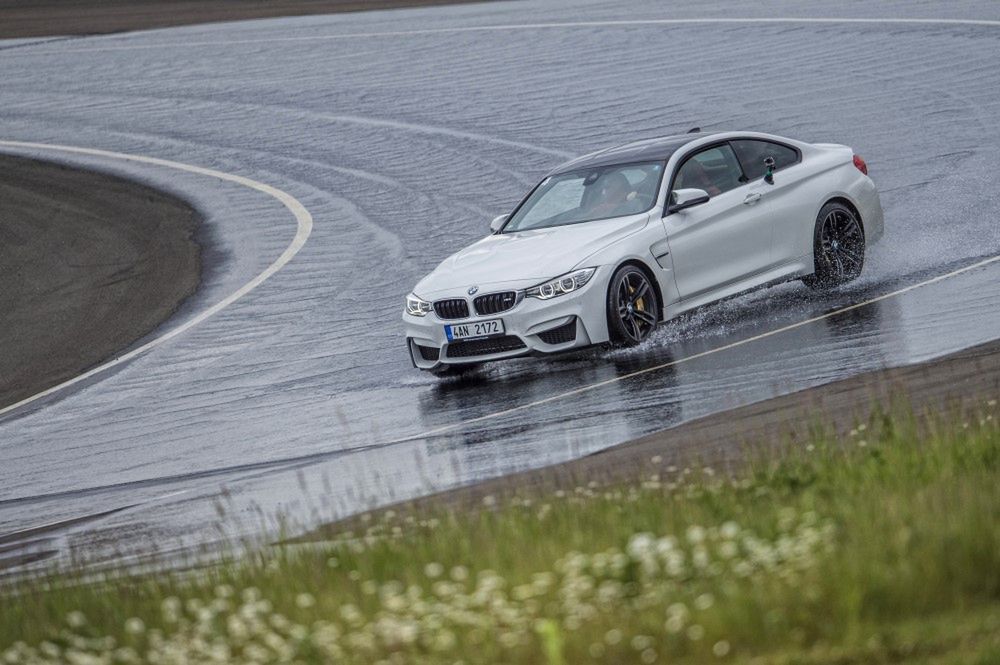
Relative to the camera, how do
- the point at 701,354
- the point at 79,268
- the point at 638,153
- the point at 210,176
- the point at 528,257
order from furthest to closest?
the point at 210,176, the point at 79,268, the point at 638,153, the point at 528,257, the point at 701,354

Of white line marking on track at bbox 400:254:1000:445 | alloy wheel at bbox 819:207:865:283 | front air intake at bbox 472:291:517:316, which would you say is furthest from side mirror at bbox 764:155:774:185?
front air intake at bbox 472:291:517:316

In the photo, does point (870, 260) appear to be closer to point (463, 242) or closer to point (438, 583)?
point (463, 242)

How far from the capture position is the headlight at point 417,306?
1404 cm

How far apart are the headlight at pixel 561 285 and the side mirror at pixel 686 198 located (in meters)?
1.25

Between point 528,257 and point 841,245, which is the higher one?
point 528,257

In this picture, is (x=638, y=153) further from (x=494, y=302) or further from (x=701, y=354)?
(x=701, y=354)

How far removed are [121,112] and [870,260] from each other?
857 inches

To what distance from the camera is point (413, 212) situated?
2356 centimetres

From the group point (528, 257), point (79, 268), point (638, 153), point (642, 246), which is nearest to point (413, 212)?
point (79, 268)

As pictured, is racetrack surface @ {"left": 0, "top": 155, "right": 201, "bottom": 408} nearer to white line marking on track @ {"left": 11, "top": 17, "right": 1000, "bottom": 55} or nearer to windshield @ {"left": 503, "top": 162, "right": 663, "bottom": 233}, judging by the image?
windshield @ {"left": 503, "top": 162, "right": 663, "bottom": 233}

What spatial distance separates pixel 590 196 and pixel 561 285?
1.71m

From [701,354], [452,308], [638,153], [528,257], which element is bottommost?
[701,354]

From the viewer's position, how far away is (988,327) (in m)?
12.4

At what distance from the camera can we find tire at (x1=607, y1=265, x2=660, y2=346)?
13.5 meters
